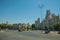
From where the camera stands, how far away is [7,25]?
182m

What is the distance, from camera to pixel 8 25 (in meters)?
183

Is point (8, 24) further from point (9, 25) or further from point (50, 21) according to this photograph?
point (50, 21)

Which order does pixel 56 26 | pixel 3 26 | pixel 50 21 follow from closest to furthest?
1. pixel 56 26
2. pixel 3 26
3. pixel 50 21

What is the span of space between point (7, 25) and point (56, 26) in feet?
228

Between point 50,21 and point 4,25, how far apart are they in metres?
52.9

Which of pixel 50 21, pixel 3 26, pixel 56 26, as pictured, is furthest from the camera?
pixel 50 21

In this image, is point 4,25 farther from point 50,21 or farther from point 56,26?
point 56,26

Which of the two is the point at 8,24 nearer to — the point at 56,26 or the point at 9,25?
the point at 9,25

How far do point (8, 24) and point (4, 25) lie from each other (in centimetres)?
721

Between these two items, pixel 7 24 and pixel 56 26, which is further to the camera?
pixel 7 24

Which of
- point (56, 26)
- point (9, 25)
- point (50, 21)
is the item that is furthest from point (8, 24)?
point (56, 26)

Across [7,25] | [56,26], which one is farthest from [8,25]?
[56,26]

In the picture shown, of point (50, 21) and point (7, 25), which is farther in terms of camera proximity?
point (50, 21)

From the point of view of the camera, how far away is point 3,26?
17812 centimetres
